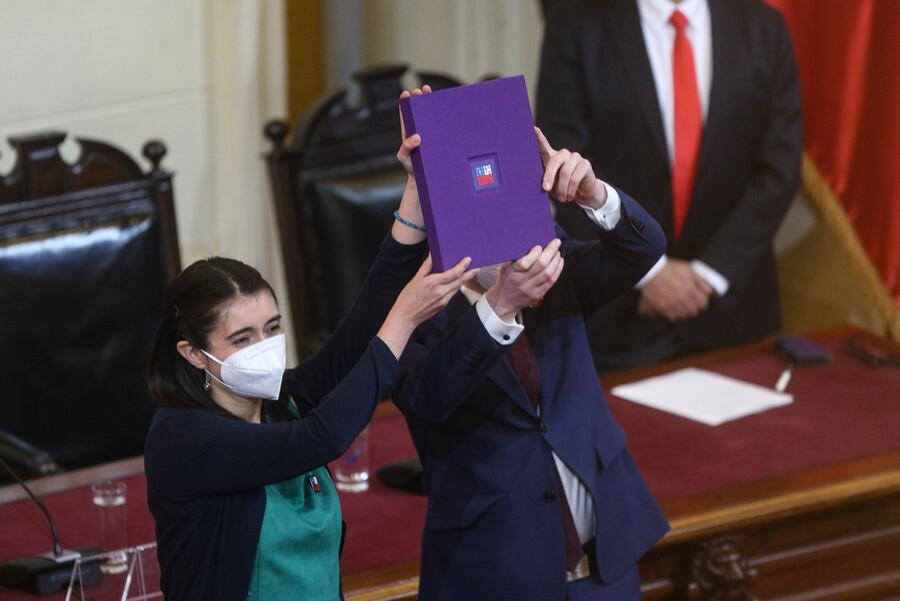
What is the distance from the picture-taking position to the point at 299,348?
361cm

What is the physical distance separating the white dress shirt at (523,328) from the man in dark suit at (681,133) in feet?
4.64

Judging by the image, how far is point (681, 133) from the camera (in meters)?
3.68

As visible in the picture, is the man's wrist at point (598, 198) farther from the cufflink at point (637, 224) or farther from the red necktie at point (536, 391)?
the red necktie at point (536, 391)

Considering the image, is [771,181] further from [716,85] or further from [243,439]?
[243,439]

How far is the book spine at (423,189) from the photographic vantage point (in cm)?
195

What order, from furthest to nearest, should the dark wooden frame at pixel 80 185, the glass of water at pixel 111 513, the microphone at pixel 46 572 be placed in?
the dark wooden frame at pixel 80 185
the glass of water at pixel 111 513
the microphone at pixel 46 572

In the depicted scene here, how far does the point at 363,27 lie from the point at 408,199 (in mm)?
2852

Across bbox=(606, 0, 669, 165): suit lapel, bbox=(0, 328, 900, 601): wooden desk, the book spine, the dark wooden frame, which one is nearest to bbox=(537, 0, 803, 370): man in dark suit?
bbox=(606, 0, 669, 165): suit lapel

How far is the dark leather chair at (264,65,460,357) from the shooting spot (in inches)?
140

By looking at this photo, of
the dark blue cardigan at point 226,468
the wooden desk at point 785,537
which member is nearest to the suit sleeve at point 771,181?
the wooden desk at point 785,537

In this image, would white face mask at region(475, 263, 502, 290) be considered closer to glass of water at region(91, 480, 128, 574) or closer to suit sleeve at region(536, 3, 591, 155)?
glass of water at region(91, 480, 128, 574)

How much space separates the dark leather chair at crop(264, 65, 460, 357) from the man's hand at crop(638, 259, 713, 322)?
0.68 meters

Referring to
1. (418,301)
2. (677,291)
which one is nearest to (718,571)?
(418,301)

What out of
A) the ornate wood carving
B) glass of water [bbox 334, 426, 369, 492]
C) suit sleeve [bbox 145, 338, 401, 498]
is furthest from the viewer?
glass of water [bbox 334, 426, 369, 492]
